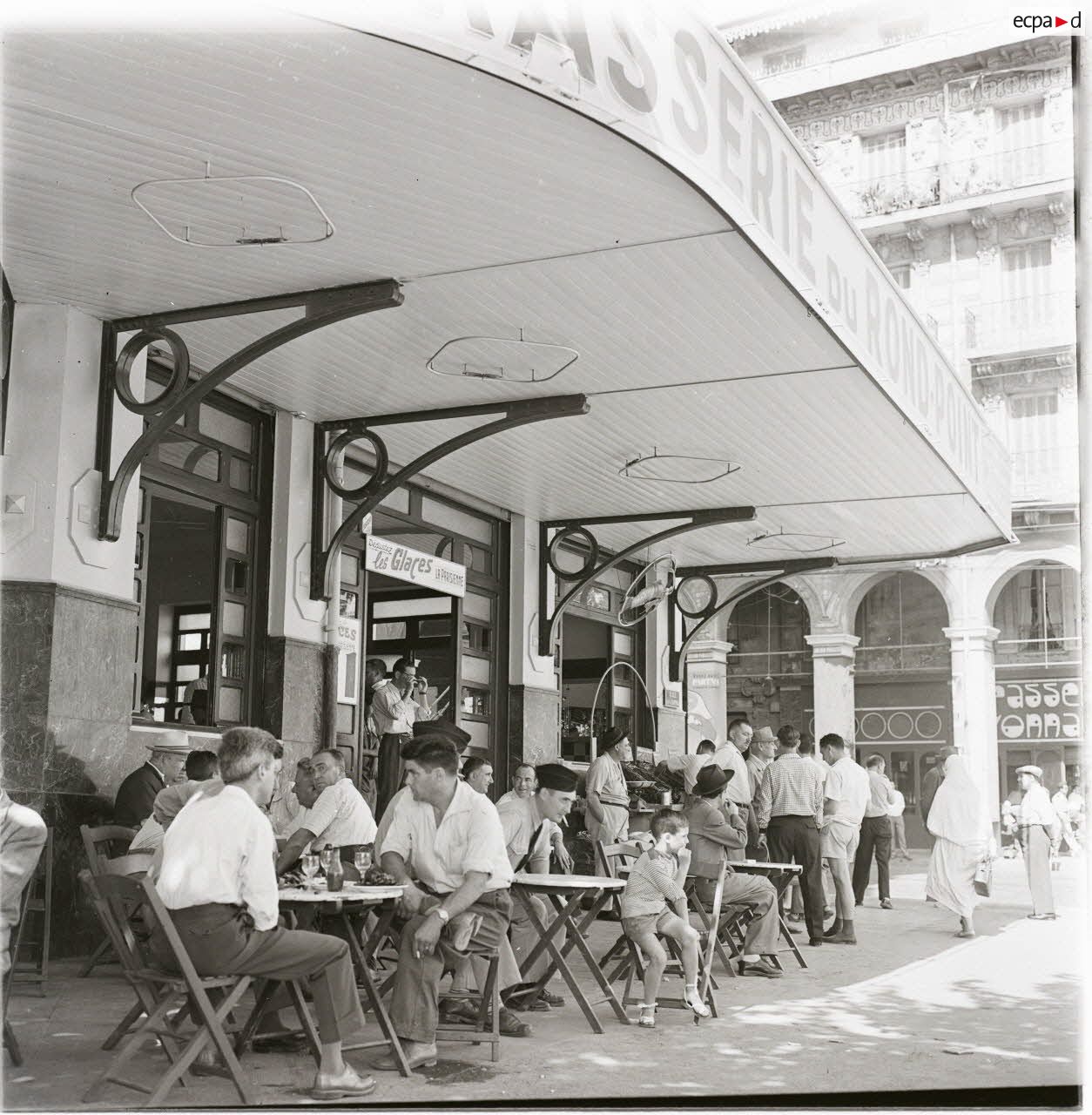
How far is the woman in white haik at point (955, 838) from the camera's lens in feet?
36.9

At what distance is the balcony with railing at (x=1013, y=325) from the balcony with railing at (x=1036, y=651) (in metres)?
5.49

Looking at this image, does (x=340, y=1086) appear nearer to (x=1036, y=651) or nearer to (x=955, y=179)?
(x=1036, y=651)

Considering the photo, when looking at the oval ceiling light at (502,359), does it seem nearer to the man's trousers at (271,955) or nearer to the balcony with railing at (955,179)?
the man's trousers at (271,955)

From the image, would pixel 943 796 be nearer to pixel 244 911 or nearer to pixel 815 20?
pixel 244 911

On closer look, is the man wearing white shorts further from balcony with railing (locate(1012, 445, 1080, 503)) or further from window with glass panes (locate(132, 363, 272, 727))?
balcony with railing (locate(1012, 445, 1080, 503))

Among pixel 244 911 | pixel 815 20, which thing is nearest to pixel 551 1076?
pixel 244 911

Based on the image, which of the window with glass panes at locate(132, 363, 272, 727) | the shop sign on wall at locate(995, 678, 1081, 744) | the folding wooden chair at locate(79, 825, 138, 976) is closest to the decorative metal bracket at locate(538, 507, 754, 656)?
the window with glass panes at locate(132, 363, 272, 727)

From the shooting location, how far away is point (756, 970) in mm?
8680

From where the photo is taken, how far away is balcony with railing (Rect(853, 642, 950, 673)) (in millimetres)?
27594

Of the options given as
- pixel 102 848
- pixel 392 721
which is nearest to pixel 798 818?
pixel 392 721

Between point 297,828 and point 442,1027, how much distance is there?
1859 mm

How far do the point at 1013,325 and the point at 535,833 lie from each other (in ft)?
70.6

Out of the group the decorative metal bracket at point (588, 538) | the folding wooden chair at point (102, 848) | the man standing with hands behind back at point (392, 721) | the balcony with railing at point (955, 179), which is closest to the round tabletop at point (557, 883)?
the folding wooden chair at point (102, 848)

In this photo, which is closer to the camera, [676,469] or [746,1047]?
[746,1047]
